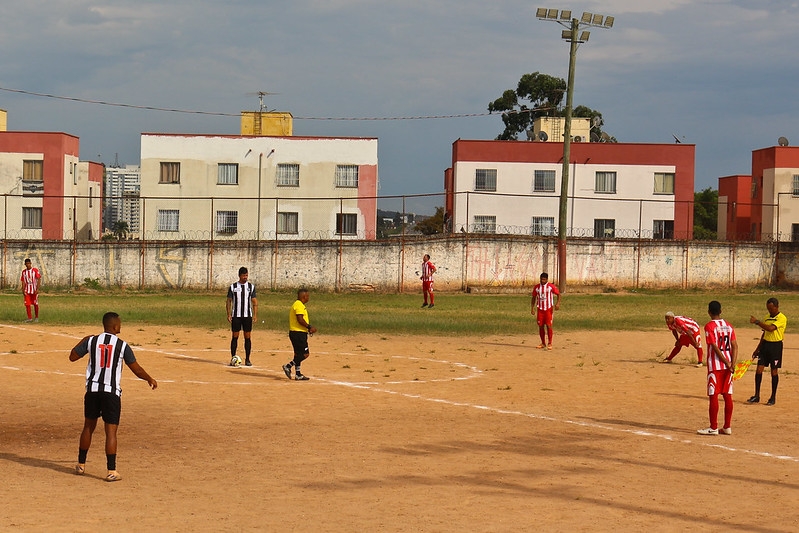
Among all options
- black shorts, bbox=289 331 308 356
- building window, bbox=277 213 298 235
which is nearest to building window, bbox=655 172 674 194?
building window, bbox=277 213 298 235

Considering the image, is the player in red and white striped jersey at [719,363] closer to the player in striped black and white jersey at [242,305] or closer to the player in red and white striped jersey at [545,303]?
the player in striped black and white jersey at [242,305]

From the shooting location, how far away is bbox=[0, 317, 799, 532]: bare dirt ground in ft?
36.0

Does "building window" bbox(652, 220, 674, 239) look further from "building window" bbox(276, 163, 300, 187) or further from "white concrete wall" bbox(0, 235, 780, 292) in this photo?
"building window" bbox(276, 163, 300, 187)

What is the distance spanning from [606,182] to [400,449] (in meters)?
54.1

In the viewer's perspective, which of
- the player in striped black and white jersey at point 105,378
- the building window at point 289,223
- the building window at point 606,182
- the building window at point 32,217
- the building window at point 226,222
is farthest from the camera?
the building window at point 606,182

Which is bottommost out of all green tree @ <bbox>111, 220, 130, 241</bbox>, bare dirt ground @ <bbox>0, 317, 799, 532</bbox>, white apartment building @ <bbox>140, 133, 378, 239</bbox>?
bare dirt ground @ <bbox>0, 317, 799, 532</bbox>

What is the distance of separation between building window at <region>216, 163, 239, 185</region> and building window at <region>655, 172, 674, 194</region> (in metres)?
26.3

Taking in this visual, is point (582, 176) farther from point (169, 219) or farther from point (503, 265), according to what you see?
point (169, 219)

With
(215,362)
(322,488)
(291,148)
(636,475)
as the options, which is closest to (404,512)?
(322,488)

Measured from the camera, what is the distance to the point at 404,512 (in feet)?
36.2

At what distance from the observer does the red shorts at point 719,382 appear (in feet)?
52.1

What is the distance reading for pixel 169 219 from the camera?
65.2m

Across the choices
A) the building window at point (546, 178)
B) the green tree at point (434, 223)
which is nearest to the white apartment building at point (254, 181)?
the green tree at point (434, 223)

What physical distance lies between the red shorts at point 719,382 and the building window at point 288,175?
52253 mm
